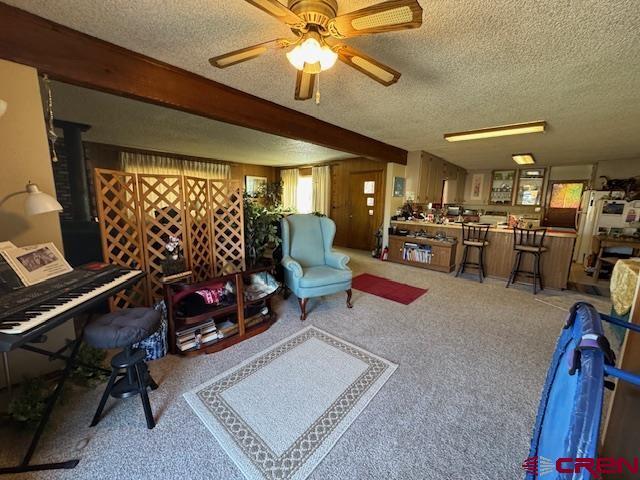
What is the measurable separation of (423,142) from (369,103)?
2066mm

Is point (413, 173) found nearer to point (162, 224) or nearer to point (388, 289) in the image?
point (388, 289)

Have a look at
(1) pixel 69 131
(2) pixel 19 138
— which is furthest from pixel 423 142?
(1) pixel 69 131

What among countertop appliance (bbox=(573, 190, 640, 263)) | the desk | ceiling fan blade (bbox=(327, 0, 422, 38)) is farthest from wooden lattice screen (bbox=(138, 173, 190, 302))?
countertop appliance (bbox=(573, 190, 640, 263))

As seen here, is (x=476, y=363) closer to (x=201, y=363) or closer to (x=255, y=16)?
(x=201, y=363)

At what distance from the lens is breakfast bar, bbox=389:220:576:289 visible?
3561 mm

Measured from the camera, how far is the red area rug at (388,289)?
3236mm

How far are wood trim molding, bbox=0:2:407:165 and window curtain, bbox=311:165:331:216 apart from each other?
11.3 feet

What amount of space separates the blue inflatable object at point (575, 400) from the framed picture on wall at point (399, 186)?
14.5 ft

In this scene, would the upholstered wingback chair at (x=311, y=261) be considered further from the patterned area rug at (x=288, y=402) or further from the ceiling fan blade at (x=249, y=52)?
the ceiling fan blade at (x=249, y=52)

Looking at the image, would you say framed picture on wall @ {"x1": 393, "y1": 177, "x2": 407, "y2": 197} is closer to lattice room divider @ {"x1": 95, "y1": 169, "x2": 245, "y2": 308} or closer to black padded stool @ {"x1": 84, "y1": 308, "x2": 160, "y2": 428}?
lattice room divider @ {"x1": 95, "y1": 169, "x2": 245, "y2": 308}

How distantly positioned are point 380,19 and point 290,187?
6.63m

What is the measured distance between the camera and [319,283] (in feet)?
8.71

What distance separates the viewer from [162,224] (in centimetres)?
246


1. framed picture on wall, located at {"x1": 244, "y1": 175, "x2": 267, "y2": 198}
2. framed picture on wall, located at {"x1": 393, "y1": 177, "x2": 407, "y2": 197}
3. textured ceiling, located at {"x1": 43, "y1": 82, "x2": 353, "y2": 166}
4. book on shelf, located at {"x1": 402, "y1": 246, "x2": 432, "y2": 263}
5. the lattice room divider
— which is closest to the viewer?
the lattice room divider
